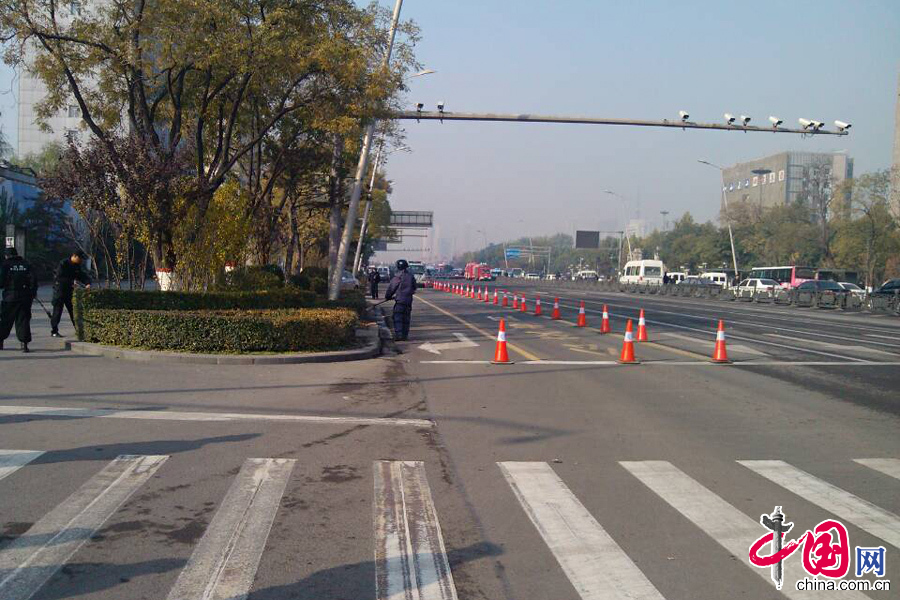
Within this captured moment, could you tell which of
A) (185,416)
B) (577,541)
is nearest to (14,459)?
(185,416)

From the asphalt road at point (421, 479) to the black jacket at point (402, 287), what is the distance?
515 centimetres

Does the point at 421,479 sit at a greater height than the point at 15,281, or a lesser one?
lesser

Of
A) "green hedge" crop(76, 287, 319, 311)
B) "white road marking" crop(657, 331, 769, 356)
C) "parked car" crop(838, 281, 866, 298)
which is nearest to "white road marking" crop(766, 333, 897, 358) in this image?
"white road marking" crop(657, 331, 769, 356)

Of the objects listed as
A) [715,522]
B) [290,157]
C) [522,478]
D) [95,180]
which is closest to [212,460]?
[522,478]

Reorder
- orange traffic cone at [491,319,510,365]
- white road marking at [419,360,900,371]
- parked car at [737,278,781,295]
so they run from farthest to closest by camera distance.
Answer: parked car at [737,278,781,295]
white road marking at [419,360,900,371]
orange traffic cone at [491,319,510,365]

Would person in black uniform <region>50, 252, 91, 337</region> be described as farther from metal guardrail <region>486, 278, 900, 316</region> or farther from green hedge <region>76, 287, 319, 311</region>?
metal guardrail <region>486, 278, 900, 316</region>

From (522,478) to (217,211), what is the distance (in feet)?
43.0

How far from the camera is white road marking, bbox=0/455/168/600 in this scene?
477cm

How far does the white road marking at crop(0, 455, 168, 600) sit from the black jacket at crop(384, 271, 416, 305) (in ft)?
39.8

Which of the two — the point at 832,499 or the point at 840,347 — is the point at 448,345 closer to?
the point at 840,347

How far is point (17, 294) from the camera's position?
14.4 m

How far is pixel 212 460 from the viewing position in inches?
305

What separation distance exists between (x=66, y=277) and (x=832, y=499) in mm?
14685

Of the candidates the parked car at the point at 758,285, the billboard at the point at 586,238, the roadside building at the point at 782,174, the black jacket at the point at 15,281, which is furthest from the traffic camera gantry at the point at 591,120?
the roadside building at the point at 782,174
